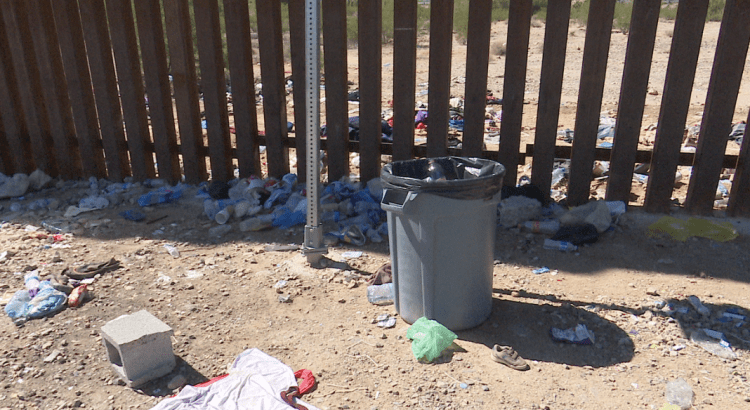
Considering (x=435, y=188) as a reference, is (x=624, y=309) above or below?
below

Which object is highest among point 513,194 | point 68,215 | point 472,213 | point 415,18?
point 415,18

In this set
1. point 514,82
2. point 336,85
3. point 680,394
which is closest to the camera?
point 680,394

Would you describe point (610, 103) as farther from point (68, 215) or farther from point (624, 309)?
point (68, 215)

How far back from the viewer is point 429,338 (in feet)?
9.45

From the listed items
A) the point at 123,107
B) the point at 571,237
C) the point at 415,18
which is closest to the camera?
the point at 571,237

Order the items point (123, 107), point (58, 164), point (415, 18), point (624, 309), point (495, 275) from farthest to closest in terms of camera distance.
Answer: point (58, 164), point (123, 107), point (415, 18), point (495, 275), point (624, 309)

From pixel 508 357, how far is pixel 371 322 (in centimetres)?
77

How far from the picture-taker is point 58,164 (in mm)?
5895

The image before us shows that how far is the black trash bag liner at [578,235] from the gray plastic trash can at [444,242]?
1.17 metres

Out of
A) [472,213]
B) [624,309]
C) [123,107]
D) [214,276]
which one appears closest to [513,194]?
[624,309]

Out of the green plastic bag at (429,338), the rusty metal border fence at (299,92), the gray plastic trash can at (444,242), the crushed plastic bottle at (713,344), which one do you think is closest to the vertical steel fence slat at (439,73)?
the rusty metal border fence at (299,92)

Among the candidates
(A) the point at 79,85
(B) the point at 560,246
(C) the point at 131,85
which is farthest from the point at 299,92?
(B) the point at 560,246

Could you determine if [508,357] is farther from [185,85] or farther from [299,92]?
[185,85]

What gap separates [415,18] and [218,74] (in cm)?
180
